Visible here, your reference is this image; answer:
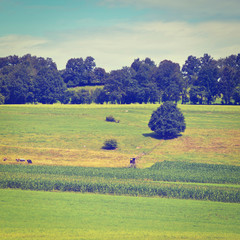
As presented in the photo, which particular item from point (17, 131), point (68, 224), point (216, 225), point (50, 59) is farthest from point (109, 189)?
point (50, 59)

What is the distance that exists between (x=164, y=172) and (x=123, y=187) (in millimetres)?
12381

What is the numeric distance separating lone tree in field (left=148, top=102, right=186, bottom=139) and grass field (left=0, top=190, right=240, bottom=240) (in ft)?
123

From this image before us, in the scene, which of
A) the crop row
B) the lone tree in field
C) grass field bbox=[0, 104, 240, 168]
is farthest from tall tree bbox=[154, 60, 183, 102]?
the crop row

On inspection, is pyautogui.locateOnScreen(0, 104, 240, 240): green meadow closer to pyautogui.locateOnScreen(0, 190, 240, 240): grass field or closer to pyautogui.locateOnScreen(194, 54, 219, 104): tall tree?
pyautogui.locateOnScreen(0, 190, 240, 240): grass field

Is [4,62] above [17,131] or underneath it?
above

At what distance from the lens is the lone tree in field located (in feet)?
254

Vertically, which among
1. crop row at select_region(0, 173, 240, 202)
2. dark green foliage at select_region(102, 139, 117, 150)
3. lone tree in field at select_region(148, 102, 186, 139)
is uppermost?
lone tree in field at select_region(148, 102, 186, 139)

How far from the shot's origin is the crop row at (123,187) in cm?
4197

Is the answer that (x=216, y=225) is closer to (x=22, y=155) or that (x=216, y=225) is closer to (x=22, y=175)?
(x=22, y=175)

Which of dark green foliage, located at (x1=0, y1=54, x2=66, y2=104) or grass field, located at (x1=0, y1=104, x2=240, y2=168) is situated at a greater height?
dark green foliage, located at (x1=0, y1=54, x2=66, y2=104)

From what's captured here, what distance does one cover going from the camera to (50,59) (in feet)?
654

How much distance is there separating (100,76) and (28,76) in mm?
48015

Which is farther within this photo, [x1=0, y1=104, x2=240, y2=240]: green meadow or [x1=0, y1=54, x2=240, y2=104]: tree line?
[x1=0, y1=54, x2=240, y2=104]: tree line

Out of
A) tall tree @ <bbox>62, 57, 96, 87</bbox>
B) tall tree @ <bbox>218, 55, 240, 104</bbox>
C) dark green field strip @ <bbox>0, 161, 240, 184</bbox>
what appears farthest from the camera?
tall tree @ <bbox>62, 57, 96, 87</bbox>
